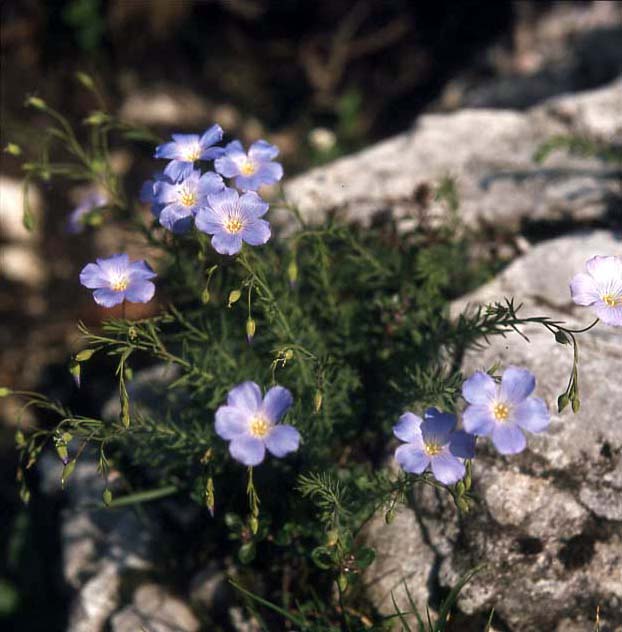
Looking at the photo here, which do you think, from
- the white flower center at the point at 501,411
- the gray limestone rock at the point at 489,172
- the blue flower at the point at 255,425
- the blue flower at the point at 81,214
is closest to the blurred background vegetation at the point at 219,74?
the gray limestone rock at the point at 489,172

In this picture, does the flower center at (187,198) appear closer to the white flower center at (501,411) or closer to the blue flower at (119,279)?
the blue flower at (119,279)

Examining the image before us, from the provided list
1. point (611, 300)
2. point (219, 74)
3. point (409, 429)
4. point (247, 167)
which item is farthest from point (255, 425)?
point (219, 74)

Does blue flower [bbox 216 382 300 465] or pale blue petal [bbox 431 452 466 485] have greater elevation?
blue flower [bbox 216 382 300 465]

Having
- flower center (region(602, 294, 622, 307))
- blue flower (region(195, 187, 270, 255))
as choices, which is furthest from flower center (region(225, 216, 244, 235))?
flower center (region(602, 294, 622, 307))

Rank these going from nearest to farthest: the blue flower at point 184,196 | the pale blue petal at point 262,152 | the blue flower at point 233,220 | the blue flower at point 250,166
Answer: the blue flower at point 233,220 < the blue flower at point 184,196 < the blue flower at point 250,166 < the pale blue petal at point 262,152

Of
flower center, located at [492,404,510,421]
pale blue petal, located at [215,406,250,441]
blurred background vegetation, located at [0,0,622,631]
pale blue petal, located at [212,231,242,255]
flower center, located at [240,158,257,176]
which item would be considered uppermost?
pale blue petal, located at [212,231,242,255]

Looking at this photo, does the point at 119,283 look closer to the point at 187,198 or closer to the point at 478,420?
the point at 187,198

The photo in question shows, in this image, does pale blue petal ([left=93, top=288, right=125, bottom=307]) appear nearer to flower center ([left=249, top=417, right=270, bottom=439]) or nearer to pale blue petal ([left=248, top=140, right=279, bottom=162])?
flower center ([left=249, top=417, right=270, bottom=439])
